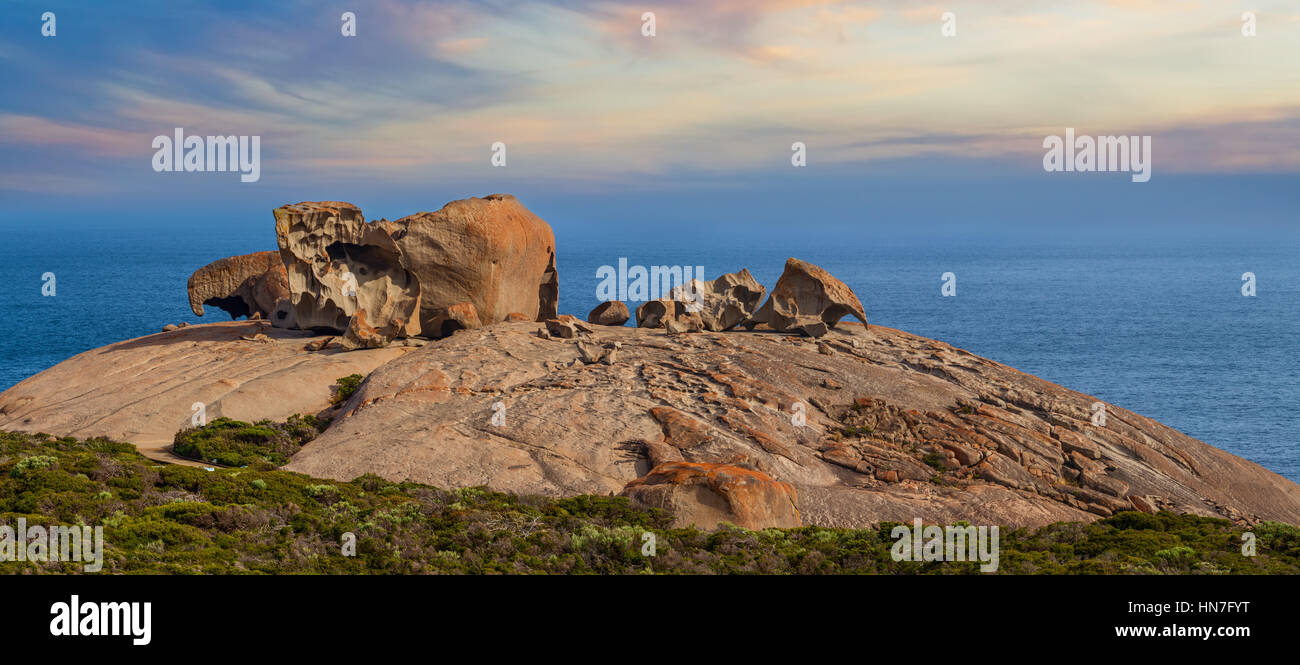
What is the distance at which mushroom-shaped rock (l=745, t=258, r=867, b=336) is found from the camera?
37.5m

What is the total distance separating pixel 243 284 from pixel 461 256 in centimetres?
1466

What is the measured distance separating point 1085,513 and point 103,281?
195 meters

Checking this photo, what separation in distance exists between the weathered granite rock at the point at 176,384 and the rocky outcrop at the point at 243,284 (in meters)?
5.87

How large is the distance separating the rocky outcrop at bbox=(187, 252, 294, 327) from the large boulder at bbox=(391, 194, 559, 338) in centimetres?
1029

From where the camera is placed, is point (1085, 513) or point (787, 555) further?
point (1085, 513)

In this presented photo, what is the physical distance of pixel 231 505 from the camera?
18812 mm

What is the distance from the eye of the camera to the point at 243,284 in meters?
46.1

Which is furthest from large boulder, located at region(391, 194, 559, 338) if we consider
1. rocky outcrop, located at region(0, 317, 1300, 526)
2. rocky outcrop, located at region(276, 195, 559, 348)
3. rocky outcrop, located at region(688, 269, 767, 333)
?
rocky outcrop, located at region(688, 269, 767, 333)

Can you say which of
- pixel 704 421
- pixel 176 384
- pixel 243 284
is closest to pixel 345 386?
pixel 176 384

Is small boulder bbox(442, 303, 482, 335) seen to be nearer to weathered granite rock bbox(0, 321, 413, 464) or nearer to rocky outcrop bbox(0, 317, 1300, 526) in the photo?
weathered granite rock bbox(0, 321, 413, 464)

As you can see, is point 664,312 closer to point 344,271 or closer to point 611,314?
point 611,314
